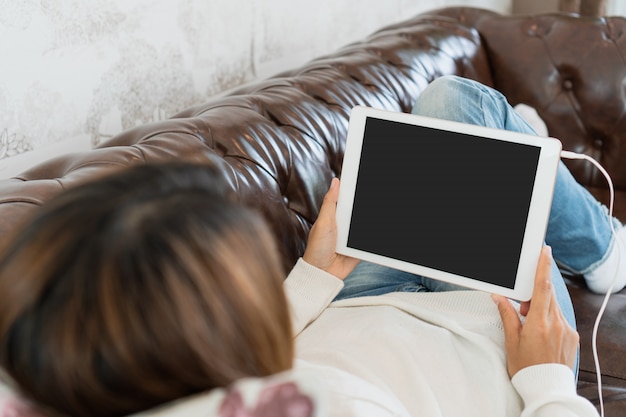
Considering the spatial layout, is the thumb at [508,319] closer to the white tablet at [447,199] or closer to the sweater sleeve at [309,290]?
the white tablet at [447,199]

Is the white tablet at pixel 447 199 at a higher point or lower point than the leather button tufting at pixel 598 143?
higher

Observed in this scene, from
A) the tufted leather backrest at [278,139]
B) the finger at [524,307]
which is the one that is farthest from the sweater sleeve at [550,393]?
the tufted leather backrest at [278,139]

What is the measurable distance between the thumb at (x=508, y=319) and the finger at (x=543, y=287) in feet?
0.09

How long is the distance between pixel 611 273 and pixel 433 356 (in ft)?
2.46

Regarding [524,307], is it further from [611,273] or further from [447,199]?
[611,273]

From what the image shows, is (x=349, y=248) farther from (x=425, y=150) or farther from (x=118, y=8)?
(x=118, y=8)

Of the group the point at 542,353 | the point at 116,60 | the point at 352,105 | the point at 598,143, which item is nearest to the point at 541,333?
the point at 542,353

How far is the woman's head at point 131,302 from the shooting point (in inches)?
20.3

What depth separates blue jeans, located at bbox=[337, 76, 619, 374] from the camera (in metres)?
1.37

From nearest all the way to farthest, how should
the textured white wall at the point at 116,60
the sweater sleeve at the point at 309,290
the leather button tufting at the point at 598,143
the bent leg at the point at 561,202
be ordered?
the sweater sleeve at the point at 309,290
the textured white wall at the point at 116,60
the bent leg at the point at 561,202
the leather button tufting at the point at 598,143

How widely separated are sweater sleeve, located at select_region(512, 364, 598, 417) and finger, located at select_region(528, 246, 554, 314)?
0.09 metres

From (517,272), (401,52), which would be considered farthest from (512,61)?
(517,272)

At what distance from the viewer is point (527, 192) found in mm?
1121

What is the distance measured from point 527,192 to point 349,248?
30 centimetres
